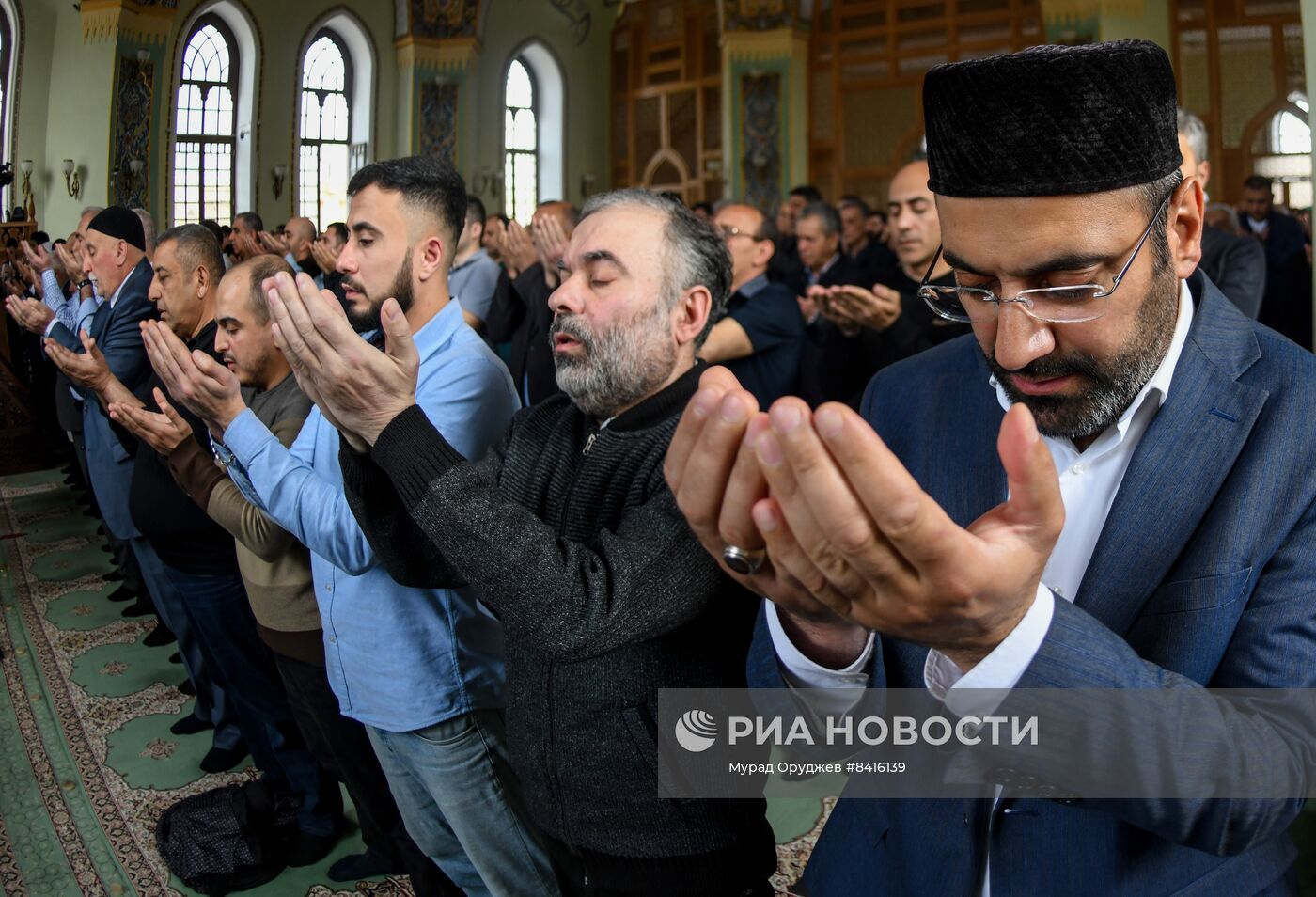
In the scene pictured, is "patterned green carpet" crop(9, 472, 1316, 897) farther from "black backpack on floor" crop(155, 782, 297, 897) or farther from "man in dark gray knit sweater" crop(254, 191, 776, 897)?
"man in dark gray knit sweater" crop(254, 191, 776, 897)

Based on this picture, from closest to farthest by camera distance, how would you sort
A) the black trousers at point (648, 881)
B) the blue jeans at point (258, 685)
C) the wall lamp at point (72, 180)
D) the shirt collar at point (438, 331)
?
the black trousers at point (648, 881) < the shirt collar at point (438, 331) < the blue jeans at point (258, 685) < the wall lamp at point (72, 180)

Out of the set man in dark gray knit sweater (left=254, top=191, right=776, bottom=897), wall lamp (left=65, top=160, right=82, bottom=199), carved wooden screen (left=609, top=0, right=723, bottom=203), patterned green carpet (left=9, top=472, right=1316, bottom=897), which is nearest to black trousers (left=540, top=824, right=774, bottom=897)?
man in dark gray knit sweater (left=254, top=191, right=776, bottom=897)

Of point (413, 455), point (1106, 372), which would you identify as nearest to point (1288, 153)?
point (1106, 372)

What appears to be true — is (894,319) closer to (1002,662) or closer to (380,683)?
(380,683)

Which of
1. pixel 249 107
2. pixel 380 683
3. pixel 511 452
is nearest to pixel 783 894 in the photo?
pixel 380 683

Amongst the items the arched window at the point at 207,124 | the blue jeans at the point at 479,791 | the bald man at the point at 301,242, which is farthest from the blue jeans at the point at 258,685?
the arched window at the point at 207,124

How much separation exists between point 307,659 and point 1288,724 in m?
2.15

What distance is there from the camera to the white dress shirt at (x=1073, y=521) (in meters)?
1.02

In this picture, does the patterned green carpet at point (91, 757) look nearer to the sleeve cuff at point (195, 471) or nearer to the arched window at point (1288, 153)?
the sleeve cuff at point (195, 471)

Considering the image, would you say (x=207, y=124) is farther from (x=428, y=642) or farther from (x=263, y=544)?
(x=428, y=642)

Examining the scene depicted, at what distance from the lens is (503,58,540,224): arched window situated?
1612 centimetres

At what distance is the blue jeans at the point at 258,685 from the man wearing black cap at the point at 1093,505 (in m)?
2.31

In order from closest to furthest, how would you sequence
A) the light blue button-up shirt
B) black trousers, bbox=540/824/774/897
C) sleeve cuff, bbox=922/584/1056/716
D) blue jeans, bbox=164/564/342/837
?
sleeve cuff, bbox=922/584/1056/716 → black trousers, bbox=540/824/774/897 → the light blue button-up shirt → blue jeans, bbox=164/564/342/837

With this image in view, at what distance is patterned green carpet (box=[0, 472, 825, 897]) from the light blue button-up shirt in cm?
100
